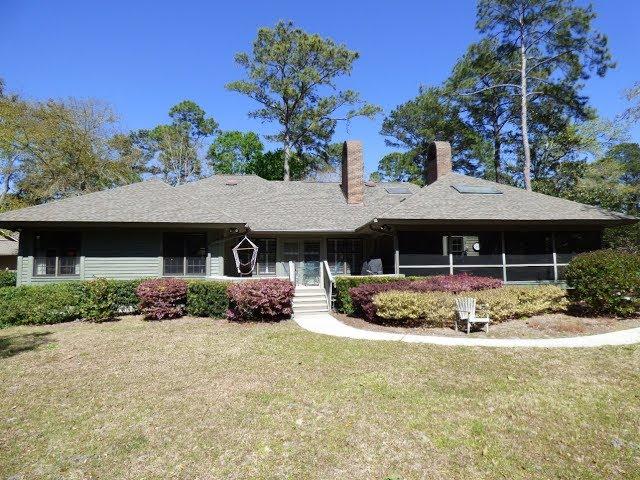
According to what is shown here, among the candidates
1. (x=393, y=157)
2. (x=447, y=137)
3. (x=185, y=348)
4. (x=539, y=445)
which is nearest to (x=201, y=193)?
(x=185, y=348)

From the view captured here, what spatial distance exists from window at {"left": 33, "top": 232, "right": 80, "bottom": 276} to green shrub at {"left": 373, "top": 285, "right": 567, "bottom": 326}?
Result: 11.8 metres

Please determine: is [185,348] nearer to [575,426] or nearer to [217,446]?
[217,446]

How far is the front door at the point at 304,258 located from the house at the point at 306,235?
0.05 metres

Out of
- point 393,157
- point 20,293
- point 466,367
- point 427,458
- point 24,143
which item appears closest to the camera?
point 427,458

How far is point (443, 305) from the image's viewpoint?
10.1 meters

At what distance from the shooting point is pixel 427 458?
13.4 ft

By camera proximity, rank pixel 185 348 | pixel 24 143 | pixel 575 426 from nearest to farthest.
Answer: pixel 575 426
pixel 185 348
pixel 24 143

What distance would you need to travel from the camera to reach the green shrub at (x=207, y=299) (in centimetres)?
1183

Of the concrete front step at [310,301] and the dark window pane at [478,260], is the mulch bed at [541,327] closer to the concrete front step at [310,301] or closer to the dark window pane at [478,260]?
the concrete front step at [310,301]

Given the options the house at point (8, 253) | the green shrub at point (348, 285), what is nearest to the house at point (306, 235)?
the green shrub at point (348, 285)

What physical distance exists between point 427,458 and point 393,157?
43095mm

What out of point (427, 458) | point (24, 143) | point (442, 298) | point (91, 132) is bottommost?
point (427, 458)

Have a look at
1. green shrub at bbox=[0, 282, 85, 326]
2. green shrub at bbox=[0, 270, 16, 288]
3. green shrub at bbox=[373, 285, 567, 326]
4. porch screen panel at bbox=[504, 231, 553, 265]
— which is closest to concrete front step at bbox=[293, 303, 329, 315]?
green shrub at bbox=[373, 285, 567, 326]

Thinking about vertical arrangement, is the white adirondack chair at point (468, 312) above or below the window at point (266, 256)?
below
